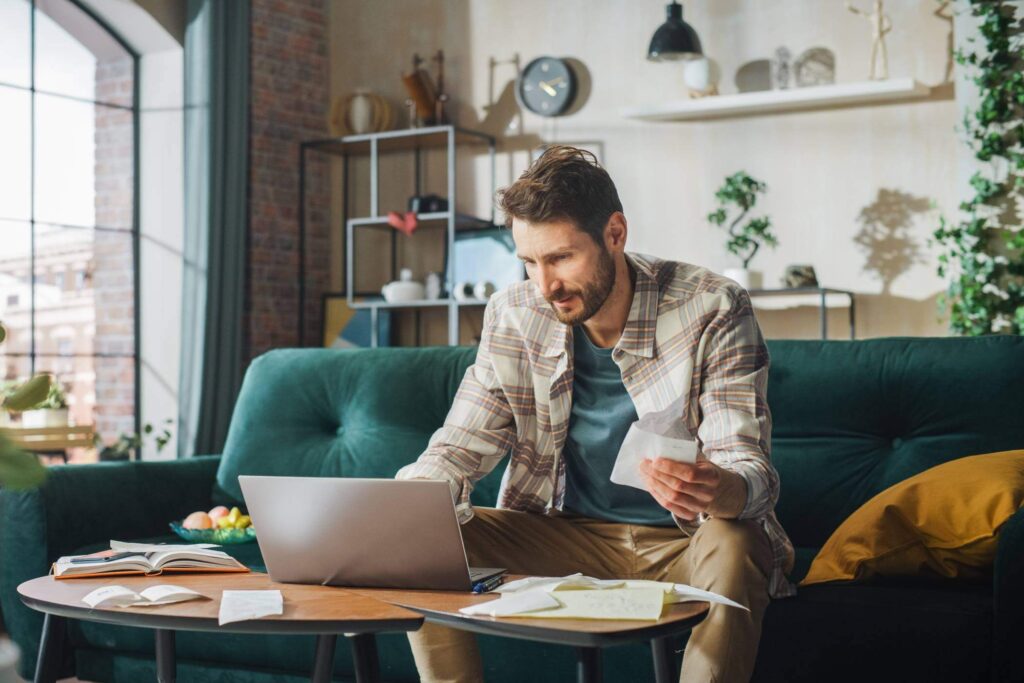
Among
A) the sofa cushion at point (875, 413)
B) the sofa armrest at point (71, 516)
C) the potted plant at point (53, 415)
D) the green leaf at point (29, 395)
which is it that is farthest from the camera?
the potted plant at point (53, 415)

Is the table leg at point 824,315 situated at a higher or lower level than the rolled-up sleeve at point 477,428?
higher

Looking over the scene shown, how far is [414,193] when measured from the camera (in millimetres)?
6094

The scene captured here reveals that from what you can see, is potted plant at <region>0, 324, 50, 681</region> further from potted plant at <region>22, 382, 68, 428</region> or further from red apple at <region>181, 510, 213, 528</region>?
potted plant at <region>22, 382, 68, 428</region>

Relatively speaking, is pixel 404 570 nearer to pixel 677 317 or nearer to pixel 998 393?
pixel 677 317

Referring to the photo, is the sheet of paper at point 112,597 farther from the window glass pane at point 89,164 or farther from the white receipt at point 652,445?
the window glass pane at point 89,164

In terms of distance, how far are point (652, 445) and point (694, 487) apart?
0.11 m

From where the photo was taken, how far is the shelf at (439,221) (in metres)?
5.66

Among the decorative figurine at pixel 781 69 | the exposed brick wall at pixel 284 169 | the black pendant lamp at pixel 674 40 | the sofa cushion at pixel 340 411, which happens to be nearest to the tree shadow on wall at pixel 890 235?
the decorative figurine at pixel 781 69

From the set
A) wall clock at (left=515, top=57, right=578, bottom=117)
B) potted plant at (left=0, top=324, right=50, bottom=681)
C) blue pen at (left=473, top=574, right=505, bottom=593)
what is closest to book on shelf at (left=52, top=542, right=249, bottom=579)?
blue pen at (left=473, top=574, right=505, bottom=593)

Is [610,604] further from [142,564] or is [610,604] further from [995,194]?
[995,194]

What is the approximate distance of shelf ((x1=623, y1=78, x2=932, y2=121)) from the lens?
4.79 m

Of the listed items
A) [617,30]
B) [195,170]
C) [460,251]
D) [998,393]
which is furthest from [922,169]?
[195,170]

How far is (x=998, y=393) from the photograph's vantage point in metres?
2.52

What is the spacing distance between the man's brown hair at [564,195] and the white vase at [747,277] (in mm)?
2833
